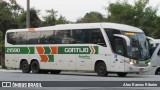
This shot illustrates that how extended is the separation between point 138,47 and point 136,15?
2044 cm

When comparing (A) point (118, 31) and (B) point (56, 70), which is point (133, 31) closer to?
(A) point (118, 31)

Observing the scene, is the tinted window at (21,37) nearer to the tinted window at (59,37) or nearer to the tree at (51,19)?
the tinted window at (59,37)

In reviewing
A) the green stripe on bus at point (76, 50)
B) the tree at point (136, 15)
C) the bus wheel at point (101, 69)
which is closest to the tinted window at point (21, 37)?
the green stripe on bus at point (76, 50)

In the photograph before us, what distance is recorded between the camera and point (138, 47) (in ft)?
95.6

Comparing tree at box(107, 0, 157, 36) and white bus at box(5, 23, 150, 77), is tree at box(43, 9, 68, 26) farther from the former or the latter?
white bus at box(5, 23, 150, 77)

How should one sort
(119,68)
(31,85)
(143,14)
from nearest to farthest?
(31,85), (119,68), (143,14)

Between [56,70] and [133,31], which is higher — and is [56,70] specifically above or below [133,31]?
below

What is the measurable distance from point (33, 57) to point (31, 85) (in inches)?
838

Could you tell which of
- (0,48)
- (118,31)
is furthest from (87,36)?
(0,48)

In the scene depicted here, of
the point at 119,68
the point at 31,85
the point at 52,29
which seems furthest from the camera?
the point at 52,29

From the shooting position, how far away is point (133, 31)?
29422mm

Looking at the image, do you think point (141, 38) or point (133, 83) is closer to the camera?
point (133, 83)

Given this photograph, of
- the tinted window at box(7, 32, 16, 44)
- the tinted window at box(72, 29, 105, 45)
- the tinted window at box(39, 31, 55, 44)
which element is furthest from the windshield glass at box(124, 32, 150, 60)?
the tinted window at box(7, 32, 16, 44)

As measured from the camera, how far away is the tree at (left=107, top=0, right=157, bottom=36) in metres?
48.5
